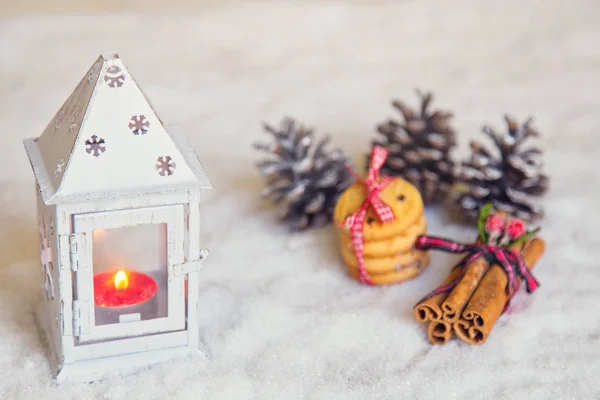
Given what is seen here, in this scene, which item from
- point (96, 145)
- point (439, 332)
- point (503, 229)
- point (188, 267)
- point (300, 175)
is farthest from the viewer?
point (300, 175)

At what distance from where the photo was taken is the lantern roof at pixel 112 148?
1155 millimetres

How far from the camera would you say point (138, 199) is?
1.19 metres

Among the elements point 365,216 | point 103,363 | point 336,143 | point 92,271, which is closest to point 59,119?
point 92,271

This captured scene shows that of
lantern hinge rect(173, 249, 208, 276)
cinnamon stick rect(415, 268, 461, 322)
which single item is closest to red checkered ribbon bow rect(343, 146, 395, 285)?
cinnamon stick rect(415, 268, 461, 322)

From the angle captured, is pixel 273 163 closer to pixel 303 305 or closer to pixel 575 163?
pixel 303 305

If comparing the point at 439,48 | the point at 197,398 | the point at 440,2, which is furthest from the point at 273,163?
the point at 440,2

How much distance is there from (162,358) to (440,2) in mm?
1429

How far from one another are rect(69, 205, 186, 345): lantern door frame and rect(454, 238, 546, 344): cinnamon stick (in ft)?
1.33

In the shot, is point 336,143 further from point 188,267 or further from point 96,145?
point 96,145

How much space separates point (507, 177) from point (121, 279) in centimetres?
71

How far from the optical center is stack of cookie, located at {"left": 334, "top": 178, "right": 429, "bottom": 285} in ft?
4.79

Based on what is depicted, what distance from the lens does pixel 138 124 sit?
1168mm

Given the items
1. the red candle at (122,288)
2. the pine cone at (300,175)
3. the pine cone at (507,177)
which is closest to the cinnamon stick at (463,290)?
the pine cone at (507,177)

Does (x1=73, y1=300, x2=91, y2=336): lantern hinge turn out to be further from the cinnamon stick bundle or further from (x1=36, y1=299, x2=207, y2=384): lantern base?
the cinnamon stick bundle
